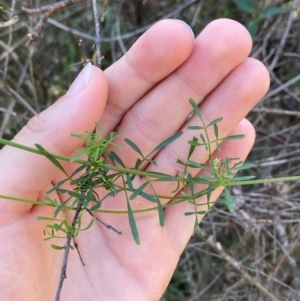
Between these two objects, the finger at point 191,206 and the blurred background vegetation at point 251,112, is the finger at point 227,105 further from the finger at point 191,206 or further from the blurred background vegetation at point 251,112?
the blurred background vegetation at point 251,112

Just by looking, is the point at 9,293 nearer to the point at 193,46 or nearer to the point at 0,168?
the point at 0,168

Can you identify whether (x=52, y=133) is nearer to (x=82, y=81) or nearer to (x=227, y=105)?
(x=82, y=81)

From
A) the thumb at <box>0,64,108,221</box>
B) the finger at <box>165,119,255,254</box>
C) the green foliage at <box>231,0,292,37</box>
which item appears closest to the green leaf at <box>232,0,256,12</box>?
the green foliage at <box>231,0,292,37</box>

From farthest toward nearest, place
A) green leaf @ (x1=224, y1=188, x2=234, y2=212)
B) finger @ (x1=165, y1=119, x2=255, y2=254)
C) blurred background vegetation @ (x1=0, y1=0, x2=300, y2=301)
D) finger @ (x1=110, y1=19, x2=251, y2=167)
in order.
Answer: blurred background vegetation @ (x1=0, y1=0, x2=300, y2=301) < finger @ (x1=165, y1=119, x2=255, y2=254) < finger @ (x1=110, y1=19, x2=251, y2=167) < green leaf @ (x1=224, y1=188, x2=234, y2=212)

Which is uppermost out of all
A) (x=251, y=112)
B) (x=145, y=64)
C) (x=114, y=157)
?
(x=145, y=64)

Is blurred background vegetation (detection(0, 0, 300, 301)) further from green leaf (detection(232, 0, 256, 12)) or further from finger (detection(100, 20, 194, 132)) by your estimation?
finger (detection(100, 20, 194, 132))

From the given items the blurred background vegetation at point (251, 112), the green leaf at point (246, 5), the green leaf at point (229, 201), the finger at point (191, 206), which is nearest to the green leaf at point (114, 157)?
the green leaf at point (229, 201)

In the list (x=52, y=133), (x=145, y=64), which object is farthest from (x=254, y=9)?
(x=52, y=133)
